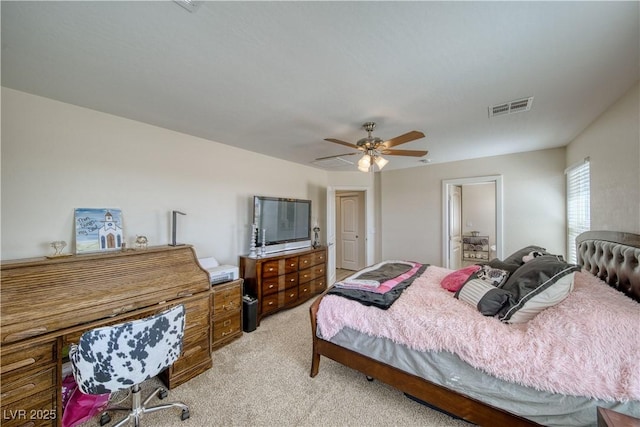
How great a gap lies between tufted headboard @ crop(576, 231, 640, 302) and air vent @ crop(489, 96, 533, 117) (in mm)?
1235

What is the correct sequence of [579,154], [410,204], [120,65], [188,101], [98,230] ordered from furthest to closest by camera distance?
[410,204] < [579,154] < [98,230] < [188,101] < [120,65]

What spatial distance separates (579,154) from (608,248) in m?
1.55

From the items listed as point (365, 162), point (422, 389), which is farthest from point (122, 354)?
point (365, 162)

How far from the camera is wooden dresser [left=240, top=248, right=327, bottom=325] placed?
10.3 feet

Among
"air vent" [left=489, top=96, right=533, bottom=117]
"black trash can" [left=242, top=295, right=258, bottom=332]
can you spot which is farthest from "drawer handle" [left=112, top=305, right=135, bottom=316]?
"air vent" [left=489, top=96, right=533, bottom=117]

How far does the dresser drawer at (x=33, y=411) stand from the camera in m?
1.36

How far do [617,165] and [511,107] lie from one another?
930 millimetres

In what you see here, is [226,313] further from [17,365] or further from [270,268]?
[17,365]

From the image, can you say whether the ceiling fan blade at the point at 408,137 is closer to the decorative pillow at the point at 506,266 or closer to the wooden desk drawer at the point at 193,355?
the decorative pillow at the point at 506,266

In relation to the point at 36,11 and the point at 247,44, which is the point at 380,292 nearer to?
the point at 247,44

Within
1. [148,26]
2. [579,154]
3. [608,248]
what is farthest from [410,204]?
[148,26]

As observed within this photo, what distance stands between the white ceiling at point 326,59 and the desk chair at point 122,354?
5.38 feet

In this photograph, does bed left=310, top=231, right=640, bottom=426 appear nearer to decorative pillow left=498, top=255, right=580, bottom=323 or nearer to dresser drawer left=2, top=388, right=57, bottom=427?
decorative pillow left=498, top=255, right=580, bottom=323

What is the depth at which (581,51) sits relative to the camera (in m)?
1.37
